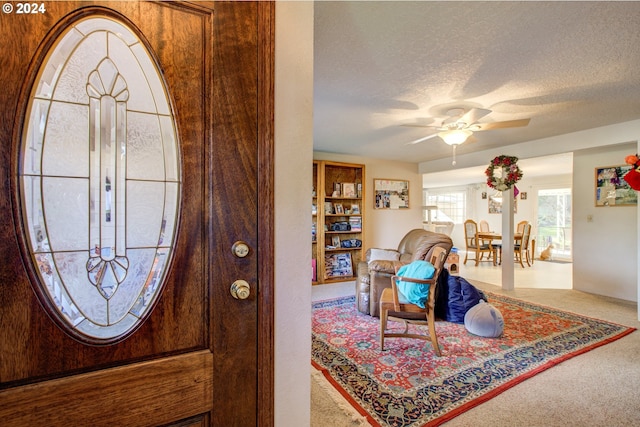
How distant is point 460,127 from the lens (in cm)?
288

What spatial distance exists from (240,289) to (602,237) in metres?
5.50

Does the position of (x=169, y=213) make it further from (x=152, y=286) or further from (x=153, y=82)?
(x=153, y=82)

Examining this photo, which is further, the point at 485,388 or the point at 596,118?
the point at 596,118

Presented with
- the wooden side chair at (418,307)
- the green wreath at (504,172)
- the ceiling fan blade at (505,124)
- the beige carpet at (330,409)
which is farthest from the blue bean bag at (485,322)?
the green wreath at (504,172)

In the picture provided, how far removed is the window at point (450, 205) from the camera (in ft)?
31.8

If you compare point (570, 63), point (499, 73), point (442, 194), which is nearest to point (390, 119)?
point (499, 73)

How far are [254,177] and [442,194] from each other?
10.4 m

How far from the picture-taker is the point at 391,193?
5.75 metres

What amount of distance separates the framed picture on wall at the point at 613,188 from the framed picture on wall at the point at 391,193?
2.90 metres

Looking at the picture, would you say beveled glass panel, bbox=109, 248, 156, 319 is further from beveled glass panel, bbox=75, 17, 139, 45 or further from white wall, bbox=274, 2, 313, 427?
beveled glass panel, bbox=75, 17, 139, 45

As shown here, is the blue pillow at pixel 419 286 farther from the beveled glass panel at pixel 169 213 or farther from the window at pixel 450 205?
the window at pixel 450 205

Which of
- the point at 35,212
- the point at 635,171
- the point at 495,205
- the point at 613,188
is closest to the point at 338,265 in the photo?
the point at 635,171

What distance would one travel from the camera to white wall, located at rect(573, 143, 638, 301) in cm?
390

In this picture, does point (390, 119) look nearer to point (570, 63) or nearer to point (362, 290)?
point (570, 63)
